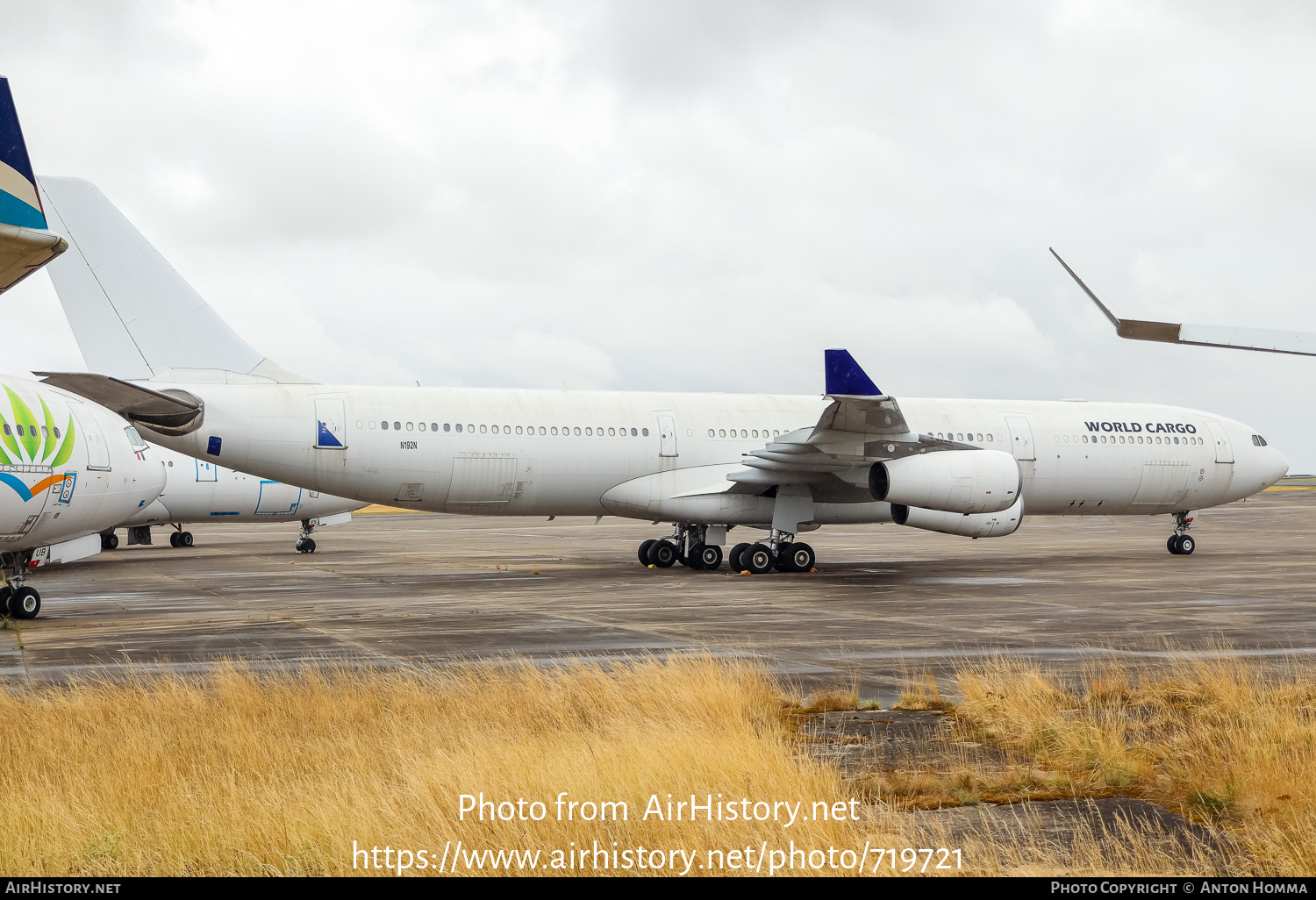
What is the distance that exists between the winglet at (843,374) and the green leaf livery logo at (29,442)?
12380 mm

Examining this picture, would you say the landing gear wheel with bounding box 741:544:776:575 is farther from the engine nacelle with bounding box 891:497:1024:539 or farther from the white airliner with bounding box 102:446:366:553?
the white airliner with bounding box 102:446:366:553

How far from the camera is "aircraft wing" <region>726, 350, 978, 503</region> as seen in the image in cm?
2019

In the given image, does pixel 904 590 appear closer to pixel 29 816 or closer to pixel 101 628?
pixel 101 628

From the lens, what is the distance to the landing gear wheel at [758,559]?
23219 millimetres

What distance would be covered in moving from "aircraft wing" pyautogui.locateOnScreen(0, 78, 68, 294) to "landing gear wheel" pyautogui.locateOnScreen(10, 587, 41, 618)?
14.3 metres

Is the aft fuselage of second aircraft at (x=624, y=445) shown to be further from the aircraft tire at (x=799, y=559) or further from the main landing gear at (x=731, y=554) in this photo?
the aircraft tire at (x=799, y=559)

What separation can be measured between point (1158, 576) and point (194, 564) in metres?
23.6

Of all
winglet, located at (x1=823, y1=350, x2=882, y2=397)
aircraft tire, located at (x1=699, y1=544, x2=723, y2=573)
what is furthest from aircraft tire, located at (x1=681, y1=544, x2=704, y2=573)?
winglet, located at (x1=823, y1=350, x2=882, y2=397)

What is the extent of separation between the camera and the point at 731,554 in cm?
2444

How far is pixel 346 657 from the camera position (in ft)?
37.7

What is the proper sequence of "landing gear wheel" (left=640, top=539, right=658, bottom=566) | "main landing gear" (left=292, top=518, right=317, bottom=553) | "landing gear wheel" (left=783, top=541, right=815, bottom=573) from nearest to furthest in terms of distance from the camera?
"landing gear wheel" (left=783, top=541, right=815, bottom=573) < "landing gear wheel" (left=640, top=539, right=658, bottom=566) < "main landing gear" (left=292, top=518, right=317, bottom=553)

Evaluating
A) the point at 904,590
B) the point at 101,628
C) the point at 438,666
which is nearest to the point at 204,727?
the point at 438,666

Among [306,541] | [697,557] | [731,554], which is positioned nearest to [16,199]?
[731,554]

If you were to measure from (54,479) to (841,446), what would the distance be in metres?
13.8
